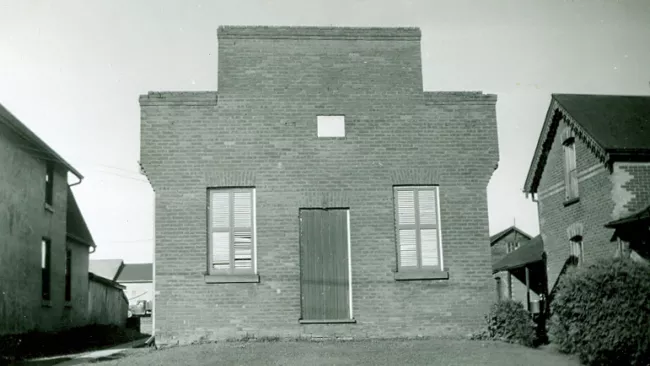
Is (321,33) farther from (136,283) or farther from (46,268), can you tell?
(136,283)

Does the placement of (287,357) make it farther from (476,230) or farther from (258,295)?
(476,230)

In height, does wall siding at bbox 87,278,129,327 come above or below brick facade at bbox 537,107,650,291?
below

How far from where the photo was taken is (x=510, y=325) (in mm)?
13570

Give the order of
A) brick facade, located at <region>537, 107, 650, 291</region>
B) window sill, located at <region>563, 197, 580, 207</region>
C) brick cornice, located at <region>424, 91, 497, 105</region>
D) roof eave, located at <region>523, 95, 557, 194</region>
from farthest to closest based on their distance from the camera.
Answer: roof eave, located at <region>523, 95, 557, 194</region>, window sill, located at <region>563, 197, 580, 207</region>, brick facade, located at <region>537, 107, 650, 291</region>, brick cornice, located at <region>424, 91, 497, 105</region>

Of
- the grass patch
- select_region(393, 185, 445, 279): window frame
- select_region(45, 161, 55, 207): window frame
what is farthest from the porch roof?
select_region(45, 161, 55, 207): window frame

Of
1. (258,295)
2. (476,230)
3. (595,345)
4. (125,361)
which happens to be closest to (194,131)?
(258,295)

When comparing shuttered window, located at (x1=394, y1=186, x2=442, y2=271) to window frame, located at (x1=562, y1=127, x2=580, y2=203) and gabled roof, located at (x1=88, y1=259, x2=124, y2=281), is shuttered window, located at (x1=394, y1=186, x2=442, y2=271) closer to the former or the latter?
window frame, located at (x1=562, y1=127, x2=580, y2=203)

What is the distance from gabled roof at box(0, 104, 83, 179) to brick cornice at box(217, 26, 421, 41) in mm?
7588

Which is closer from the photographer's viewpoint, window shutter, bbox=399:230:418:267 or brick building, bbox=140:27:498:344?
brick building, bbox=140:27:498:344

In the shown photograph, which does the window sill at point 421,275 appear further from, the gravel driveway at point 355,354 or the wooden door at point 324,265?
the gravel driveway at point 355,354

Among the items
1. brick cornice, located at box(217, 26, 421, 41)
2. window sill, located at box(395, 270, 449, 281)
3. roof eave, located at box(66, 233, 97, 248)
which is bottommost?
window sill, located at box(395, 270, 449, 281)

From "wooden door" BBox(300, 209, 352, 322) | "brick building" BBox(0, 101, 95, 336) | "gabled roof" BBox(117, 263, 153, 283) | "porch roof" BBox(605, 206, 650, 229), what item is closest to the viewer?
"wooden door" BBox(300, 209, 352, 322)

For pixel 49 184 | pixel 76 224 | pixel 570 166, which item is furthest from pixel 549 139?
pixel 76 224

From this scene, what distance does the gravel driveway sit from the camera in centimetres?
1138
